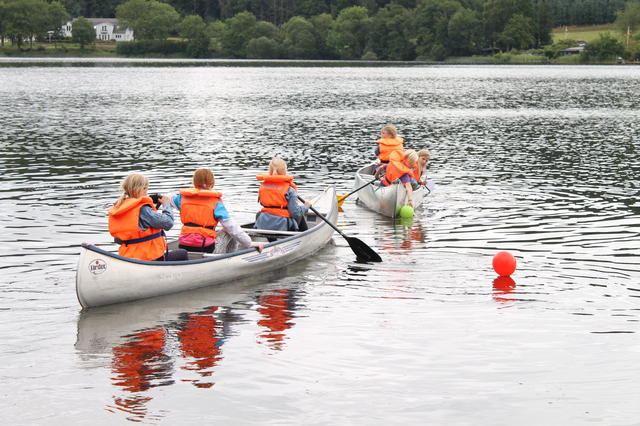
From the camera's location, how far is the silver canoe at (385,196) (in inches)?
754

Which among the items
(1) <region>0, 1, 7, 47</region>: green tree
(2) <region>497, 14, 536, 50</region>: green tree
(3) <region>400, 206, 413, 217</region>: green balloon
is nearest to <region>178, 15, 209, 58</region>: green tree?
(1) <region>0, 1, 7, 47</region>: green tree

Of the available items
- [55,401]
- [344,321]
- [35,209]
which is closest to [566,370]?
[344,321]

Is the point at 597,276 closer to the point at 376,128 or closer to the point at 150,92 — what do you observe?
the point at 376,128

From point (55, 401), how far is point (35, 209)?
11.6 meters

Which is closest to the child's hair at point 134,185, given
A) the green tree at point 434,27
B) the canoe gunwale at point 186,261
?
the canoe gunwale at point 186,261

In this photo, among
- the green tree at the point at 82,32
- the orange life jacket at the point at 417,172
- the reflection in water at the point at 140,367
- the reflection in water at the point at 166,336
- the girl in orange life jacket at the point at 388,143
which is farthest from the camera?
the green tree at the point at 82,32

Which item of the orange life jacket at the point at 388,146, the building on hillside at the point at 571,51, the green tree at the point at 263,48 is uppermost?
the green tree at the point at 263,48

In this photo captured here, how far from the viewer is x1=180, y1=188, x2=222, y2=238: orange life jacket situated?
42.3ft

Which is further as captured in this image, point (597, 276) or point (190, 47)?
point (190, 47)

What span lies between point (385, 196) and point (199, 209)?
714 centimetres

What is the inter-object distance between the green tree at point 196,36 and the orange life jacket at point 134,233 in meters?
188

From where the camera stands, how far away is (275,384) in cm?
923

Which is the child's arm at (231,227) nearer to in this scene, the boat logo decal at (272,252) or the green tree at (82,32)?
the boat logo decal at (272,252)

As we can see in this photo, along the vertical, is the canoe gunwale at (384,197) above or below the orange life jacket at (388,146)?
below
